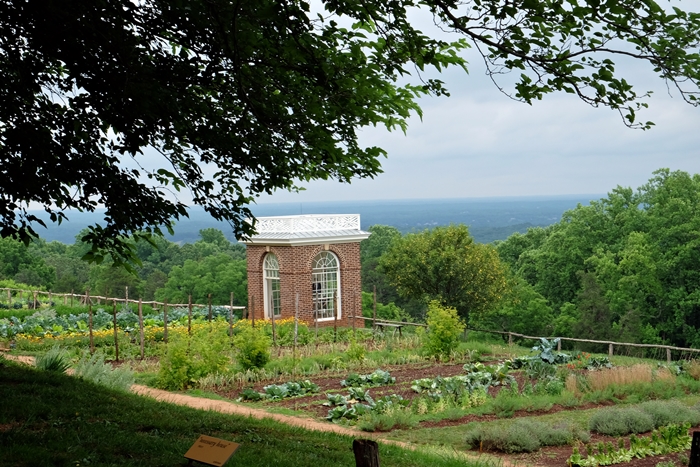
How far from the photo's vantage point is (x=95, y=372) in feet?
38.6

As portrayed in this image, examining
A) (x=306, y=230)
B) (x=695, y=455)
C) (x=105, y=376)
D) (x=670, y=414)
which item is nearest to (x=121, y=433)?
(x=105, y=376)

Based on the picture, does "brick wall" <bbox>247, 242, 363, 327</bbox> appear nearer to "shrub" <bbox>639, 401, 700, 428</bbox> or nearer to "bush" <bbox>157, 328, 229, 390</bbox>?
"bush" <bbox>157, 328, 229, 390</bbox>

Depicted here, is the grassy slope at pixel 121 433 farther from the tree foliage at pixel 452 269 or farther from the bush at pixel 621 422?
the tree foliage at pixel 452 269

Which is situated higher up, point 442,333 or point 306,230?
point 306,230

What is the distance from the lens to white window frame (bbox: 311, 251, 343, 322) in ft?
104

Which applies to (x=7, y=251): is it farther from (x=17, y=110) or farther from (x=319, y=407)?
(x=17, y=110)

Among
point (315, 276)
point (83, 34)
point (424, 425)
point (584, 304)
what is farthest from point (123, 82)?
point (584, 304)

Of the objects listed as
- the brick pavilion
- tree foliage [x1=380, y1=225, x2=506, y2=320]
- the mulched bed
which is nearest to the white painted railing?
the brick pavilion

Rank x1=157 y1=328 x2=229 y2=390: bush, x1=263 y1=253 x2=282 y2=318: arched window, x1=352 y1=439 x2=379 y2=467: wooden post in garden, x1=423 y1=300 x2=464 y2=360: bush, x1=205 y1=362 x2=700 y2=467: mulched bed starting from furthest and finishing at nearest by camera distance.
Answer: x1=263 y1=253 x2=282 y2=318: arched window → x1=423 y1=300 x2=464 y2=360: bush → x1=157 y1=328 x2=229 y2=390: bush → x1=205 y1=362 x2=700 y2=467: mulched bed → x1=352 y1=439 x2=379 y2=467: wooden post in garden

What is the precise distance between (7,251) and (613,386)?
2086 inches

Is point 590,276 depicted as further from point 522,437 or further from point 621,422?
point 522,437

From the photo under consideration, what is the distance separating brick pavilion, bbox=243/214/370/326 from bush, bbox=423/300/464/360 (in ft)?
38.2

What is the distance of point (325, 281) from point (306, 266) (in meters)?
1.39

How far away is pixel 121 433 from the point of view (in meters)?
7.47
